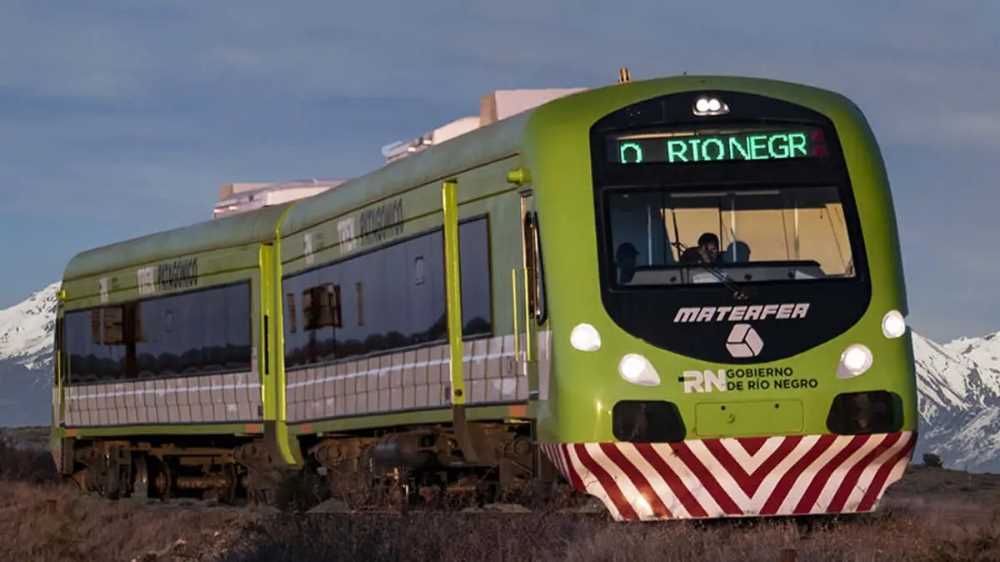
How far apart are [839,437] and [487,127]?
4.16 m

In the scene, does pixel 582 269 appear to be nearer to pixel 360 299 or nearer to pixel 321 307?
pixel 360 299

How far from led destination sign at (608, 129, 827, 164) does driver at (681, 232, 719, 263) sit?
0.61 metres

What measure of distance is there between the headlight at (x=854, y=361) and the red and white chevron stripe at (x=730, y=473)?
0.44 metres

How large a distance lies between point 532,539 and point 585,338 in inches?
60.0

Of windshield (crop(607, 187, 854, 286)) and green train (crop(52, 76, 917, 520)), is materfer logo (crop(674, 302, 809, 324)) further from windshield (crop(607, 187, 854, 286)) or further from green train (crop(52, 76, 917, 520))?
windshield (crop(607, 187, 854, 286))


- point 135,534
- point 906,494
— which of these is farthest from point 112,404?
point 906,494

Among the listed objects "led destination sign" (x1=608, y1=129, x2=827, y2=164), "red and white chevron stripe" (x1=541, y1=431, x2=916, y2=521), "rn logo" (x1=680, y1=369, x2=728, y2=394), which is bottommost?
"red and white chevron stripe" (x1=541, y1=431, x2=916, y2=521)

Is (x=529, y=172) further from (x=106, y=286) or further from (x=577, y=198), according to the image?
(x=106, y=286)

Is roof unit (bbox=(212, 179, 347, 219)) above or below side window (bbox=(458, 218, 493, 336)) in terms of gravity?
above

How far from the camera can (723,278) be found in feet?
51.5

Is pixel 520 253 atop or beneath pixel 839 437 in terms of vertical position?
atop

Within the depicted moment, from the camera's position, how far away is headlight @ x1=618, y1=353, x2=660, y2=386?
15.4 meters

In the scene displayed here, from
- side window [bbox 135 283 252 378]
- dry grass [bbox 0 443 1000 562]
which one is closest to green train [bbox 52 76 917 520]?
dry grass [bbox 0 443 1000 562]

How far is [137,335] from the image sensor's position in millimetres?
28719
